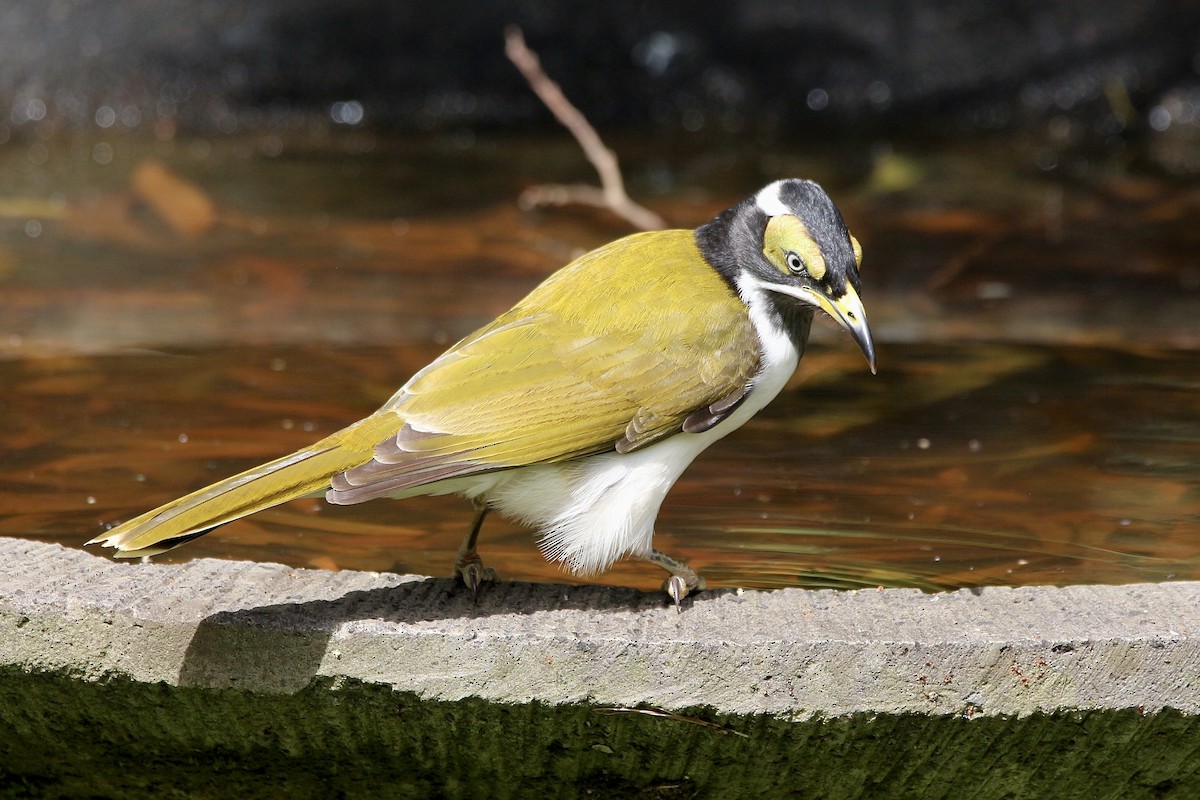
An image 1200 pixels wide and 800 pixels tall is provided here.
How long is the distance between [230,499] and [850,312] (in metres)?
1.26

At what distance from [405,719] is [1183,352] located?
338 cm

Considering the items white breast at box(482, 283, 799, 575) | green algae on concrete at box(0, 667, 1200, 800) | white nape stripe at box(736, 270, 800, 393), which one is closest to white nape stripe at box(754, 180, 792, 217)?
A: white nape stripe at box(736, 270, 800, 393)

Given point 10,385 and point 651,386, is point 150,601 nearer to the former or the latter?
point 651,386

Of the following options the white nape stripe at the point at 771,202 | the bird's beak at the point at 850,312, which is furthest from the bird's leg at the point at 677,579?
the white nape stripe at the point at 771,202

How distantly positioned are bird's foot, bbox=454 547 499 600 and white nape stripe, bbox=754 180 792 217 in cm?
95

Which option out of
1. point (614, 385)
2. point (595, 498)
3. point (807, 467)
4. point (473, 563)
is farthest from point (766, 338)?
point (807, 467)

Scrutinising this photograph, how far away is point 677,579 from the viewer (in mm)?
3002

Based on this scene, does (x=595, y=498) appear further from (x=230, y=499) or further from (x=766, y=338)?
(x=230, y=499)

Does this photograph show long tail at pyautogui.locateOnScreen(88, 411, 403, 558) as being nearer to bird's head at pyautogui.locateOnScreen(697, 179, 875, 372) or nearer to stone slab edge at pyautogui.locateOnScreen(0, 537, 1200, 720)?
stone slab edge at pyautogui.locateOnScreen(0, 537, 1200, 720)

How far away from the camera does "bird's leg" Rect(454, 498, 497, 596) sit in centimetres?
298

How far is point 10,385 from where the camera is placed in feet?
14.9

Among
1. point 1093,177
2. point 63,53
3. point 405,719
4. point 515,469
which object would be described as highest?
point 63,53

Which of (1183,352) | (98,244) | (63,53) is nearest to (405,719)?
(1183,352)

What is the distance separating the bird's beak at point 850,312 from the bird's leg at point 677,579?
0.55 meters
